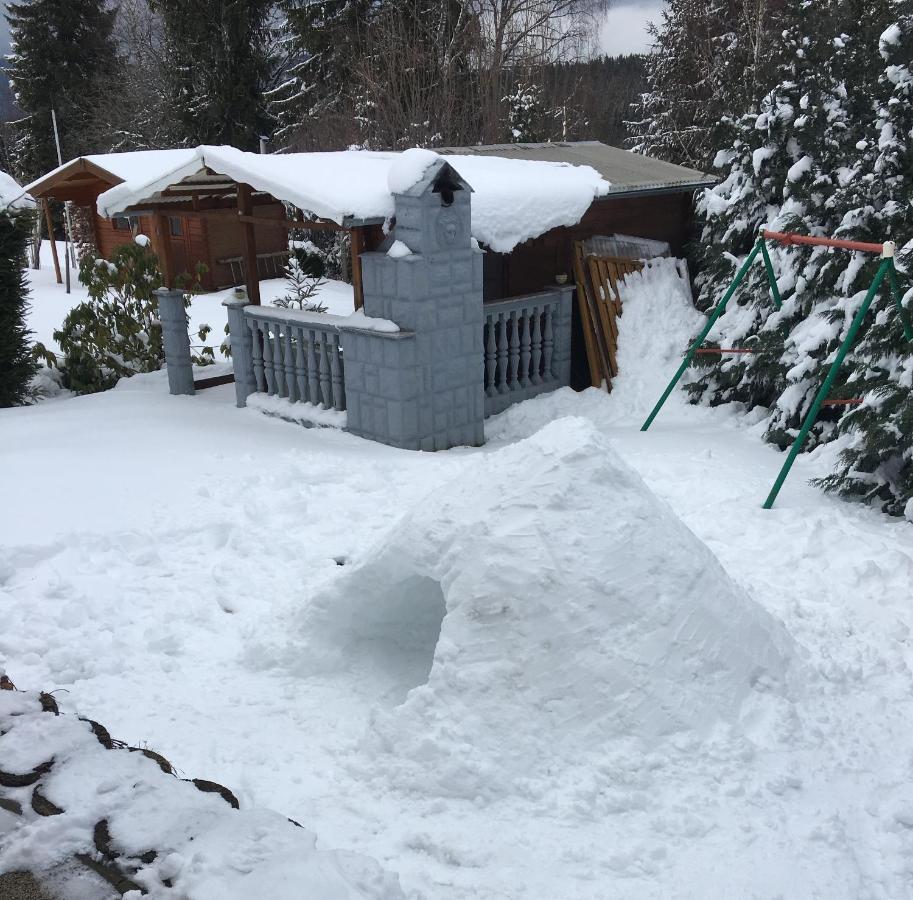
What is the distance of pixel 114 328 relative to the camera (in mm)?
10391

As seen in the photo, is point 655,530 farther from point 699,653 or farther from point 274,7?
point 274,7

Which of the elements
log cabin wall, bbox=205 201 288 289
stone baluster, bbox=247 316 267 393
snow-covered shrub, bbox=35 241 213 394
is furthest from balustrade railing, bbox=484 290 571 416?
log cabin wall, bbox=205 201 288 289

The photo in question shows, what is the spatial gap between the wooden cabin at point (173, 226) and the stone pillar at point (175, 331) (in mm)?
9346

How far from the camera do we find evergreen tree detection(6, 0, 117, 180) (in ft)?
99.7

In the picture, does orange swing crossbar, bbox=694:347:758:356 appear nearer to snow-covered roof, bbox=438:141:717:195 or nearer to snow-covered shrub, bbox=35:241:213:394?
snow-covered roof, bbox=438:141:717:195

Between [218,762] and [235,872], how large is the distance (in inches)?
62.4

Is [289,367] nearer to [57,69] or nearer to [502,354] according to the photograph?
[502,354]

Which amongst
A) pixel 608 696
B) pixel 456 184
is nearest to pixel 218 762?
pixel 608 696

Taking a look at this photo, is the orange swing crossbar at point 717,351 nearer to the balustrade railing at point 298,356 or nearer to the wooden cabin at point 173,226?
the balustrade railing at point 298,356

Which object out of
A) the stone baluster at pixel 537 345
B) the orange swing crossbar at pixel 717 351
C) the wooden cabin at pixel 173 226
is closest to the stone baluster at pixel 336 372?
the stone baluster at pixel 537 345

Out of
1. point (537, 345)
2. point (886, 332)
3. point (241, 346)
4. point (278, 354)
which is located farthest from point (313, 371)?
point (886, 332)

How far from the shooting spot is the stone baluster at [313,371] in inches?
327

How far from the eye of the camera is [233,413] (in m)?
8.70

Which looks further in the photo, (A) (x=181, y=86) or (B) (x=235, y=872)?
(A) (x=181, y=86)
